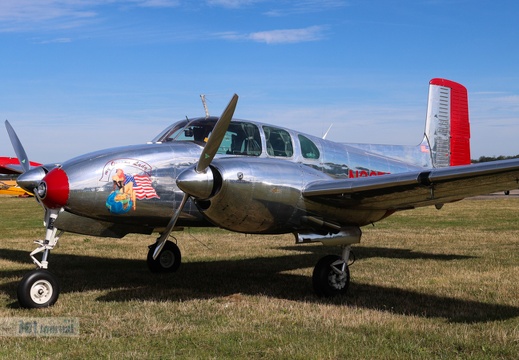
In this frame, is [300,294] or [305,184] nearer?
[305,184]

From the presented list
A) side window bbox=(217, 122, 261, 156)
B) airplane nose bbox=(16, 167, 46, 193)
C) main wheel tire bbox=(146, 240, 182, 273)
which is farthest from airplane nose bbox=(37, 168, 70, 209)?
main wheel tire bbox=(146, 240, 182, 273)

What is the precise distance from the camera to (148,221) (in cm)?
862

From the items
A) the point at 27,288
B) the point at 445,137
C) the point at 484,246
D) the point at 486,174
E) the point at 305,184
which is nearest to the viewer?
the point at 486,174

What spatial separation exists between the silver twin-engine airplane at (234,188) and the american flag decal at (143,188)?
1 centimetres

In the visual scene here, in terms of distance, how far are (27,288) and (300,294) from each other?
3.91 metres

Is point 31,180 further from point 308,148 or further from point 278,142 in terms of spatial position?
point 308,148

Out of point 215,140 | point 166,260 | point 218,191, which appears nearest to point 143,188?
point 218,191

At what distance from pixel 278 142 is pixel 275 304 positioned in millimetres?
2506

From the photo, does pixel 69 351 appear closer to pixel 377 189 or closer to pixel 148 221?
pixel 148 221

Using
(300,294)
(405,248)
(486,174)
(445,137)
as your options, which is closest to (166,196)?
(300,294)

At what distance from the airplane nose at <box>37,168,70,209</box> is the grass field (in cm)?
142

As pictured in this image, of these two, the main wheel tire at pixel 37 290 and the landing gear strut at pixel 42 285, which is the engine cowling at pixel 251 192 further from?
the main wheel tire at pixel 37 290

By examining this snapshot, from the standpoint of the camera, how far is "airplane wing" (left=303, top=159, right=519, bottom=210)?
7.02m

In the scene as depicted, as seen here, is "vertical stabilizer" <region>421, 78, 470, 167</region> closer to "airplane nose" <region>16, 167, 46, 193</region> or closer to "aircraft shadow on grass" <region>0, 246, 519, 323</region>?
"aircraft shadow on grass" <region>0, 246, 519, 323</region>
